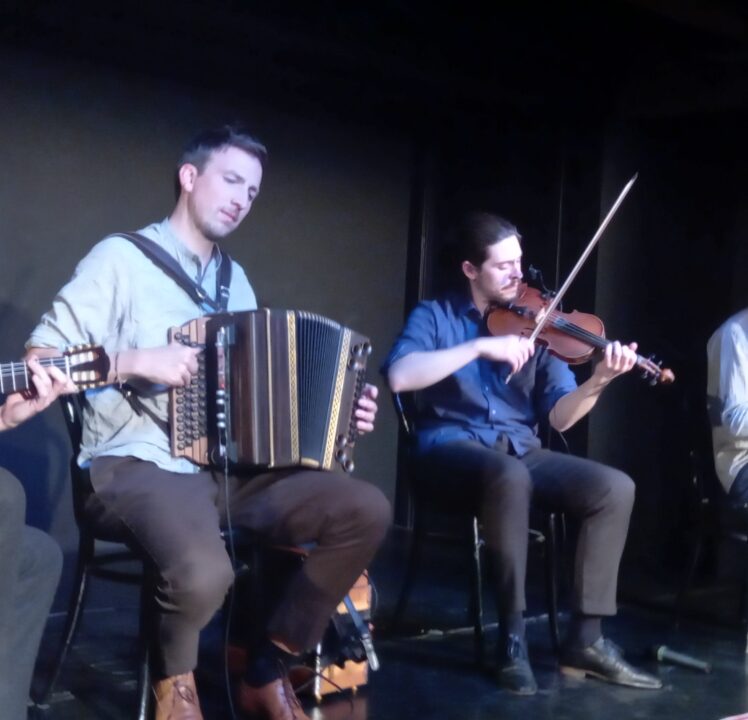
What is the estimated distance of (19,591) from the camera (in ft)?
6.08

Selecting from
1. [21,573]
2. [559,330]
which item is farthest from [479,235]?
[21,573]

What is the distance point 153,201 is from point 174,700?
1.99 meters

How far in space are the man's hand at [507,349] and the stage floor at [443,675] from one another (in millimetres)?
791

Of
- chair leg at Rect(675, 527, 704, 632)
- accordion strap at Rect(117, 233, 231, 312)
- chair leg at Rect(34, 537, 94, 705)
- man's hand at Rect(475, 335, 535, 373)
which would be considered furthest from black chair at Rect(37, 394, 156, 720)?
chair leg at Rect(675, 527, 704, 632)

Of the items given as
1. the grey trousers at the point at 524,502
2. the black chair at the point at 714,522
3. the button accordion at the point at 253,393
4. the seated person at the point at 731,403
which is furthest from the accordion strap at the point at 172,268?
the black chair at the point at 714,522

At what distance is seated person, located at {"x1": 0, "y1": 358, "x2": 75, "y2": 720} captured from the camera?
5.81 feet

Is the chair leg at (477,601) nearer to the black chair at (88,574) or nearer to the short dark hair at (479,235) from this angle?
the short dark hair at (479,235)

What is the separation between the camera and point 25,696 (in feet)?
6.02

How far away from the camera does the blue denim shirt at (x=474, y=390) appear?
2.74 m

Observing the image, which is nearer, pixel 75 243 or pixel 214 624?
pixel 214 624

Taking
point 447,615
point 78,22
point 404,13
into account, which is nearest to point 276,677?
point 447,615

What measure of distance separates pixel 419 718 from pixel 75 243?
1.92m

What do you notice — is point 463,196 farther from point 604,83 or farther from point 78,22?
point 78,22

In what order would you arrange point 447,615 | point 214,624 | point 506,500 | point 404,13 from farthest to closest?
1. point 404,13
2. point 447,615
3. point 214,624
4. point 506,500
